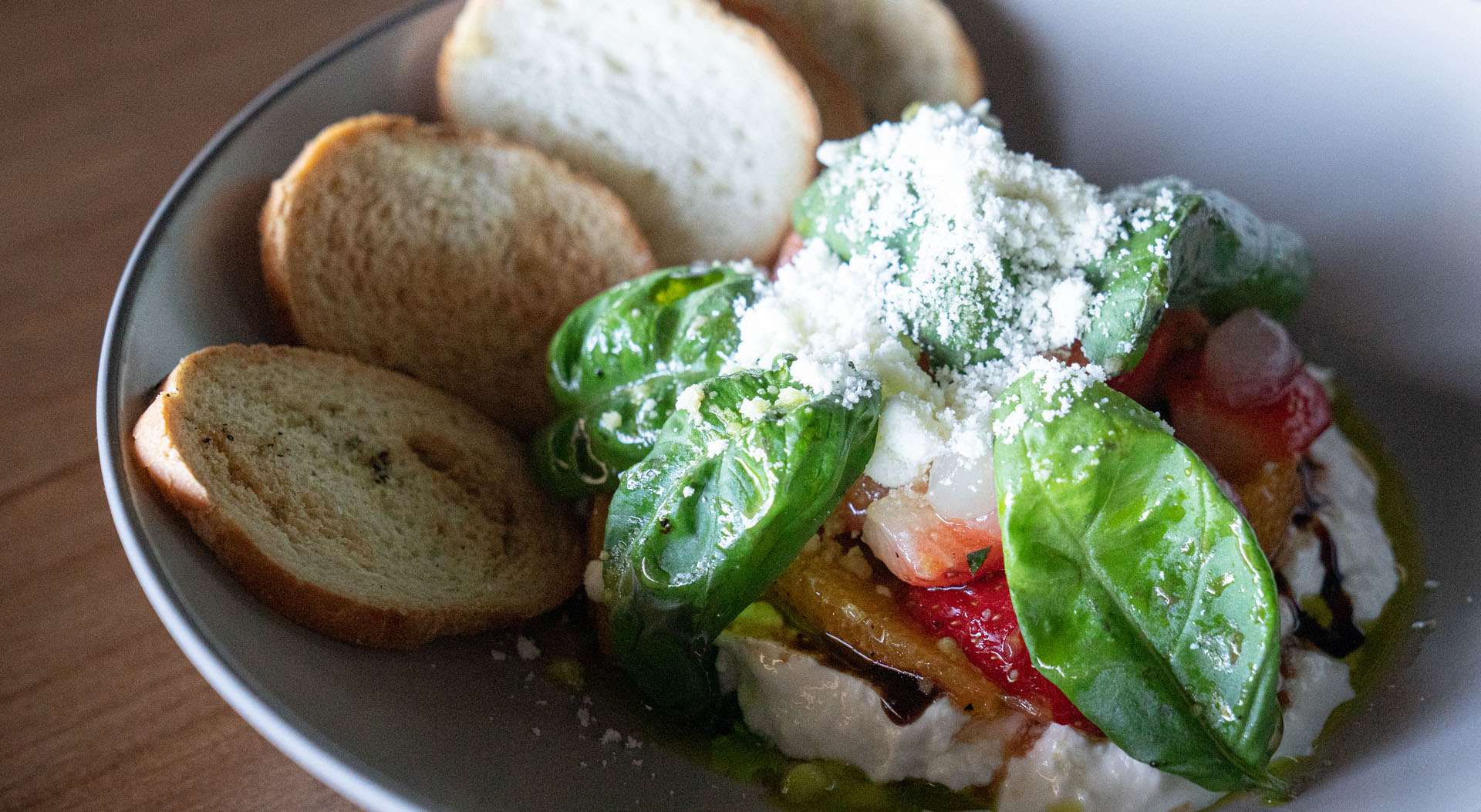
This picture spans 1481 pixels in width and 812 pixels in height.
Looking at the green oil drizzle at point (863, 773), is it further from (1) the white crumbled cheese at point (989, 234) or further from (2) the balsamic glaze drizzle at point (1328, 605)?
(1) the white crumbled cheese at point (989, 234)

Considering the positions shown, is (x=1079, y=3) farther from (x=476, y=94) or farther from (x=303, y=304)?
(x=303, y=304)

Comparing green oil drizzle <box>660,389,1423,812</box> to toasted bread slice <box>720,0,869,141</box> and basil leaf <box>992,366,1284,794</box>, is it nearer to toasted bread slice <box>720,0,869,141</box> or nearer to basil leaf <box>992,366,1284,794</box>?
basil leaf <box>992,366,1284,794</box>

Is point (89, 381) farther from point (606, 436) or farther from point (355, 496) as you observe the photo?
point (606, 436)

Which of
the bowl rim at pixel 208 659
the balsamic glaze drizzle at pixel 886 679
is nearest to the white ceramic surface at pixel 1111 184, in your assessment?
the bowl rim at pixel 208 659

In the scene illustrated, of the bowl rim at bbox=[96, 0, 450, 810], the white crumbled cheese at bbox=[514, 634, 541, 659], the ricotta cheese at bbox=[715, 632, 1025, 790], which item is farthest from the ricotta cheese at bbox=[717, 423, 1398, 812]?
the bowl rim at bbox=[96, 0, 450, 810]

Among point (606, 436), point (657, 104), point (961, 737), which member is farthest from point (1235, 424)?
point (657, 104)
